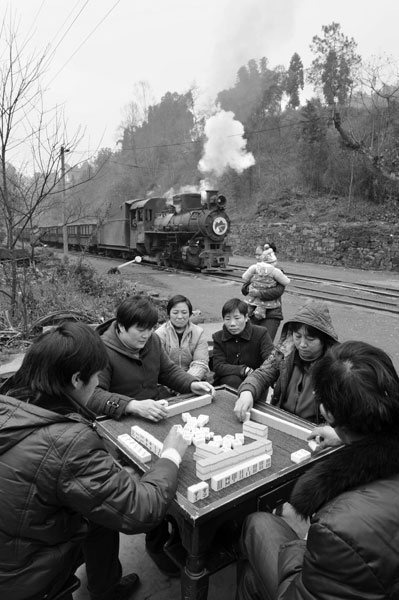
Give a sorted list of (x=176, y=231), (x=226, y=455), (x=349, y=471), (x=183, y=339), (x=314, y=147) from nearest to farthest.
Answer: (x=349, y=471), (x=226, y=455), (x=183, y=339), (x=176, y=231), (x=314, y=147)

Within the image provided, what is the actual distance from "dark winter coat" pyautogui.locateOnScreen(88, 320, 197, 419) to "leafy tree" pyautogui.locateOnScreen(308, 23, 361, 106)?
28.8 metres

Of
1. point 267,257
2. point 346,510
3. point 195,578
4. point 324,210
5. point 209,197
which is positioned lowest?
point 195,578

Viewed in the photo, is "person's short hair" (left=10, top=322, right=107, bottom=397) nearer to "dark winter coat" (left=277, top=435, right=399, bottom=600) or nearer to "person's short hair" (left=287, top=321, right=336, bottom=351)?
"dark winter coat" (left=277, top=435, right=399, bottom=600)

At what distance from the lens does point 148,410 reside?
244cm

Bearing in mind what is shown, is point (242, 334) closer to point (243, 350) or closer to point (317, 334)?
point (243, 350)

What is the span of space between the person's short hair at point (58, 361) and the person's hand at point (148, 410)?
0.76 meters

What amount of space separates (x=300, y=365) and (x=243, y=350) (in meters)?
1.06

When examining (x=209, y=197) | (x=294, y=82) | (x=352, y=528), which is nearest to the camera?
(x=352, y=528)

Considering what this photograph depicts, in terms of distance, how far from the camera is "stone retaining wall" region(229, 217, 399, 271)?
1864 cm

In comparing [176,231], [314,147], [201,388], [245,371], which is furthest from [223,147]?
[201,388]

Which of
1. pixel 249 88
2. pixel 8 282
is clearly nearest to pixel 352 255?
pixel 8 282

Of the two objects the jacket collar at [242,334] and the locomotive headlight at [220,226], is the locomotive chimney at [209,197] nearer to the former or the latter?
the locomotive headlight at [220,226]

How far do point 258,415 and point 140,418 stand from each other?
702 millimetres

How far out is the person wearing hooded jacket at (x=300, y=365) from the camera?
2736 millimetres
